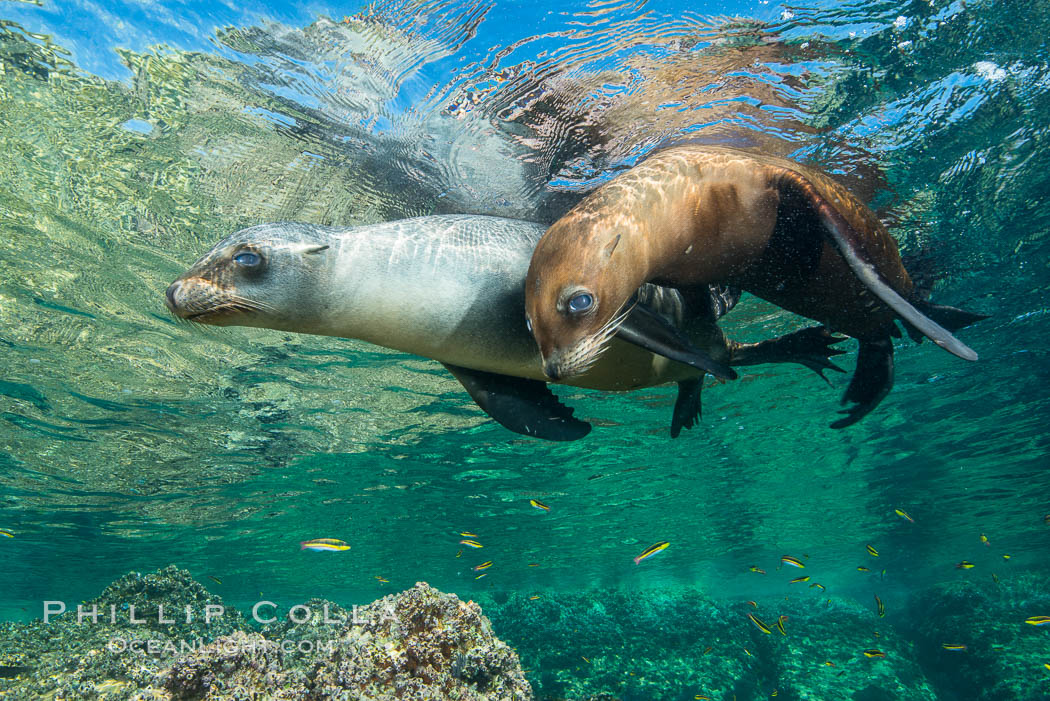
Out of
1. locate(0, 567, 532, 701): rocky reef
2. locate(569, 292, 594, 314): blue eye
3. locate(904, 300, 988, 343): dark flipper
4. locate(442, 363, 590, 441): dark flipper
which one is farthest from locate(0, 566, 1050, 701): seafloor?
locate(904, 300, 988, 343): dark flipper

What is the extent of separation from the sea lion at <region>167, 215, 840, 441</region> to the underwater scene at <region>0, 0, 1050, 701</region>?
0.02m

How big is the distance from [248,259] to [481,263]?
121cm

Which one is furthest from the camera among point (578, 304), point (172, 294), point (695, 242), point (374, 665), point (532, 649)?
point (532, 649)

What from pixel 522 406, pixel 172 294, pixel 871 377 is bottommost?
pixel 871 377

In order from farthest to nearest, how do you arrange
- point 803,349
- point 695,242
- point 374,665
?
1. point 803,349
2. point 374,665
3. point 695,242

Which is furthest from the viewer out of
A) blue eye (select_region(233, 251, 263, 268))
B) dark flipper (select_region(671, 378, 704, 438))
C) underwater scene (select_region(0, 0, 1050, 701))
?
dark flipper (select_region(671, 378, 704, 438))

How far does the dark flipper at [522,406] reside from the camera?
11.0 ft

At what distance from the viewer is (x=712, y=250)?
290 centimetres

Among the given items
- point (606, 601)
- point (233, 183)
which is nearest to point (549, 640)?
point (606, 601)

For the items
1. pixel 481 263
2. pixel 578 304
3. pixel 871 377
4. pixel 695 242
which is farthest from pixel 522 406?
pixel 871 377

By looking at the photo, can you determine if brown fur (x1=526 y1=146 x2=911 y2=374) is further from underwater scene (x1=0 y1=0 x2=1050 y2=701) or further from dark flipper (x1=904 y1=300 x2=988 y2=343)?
dark flipper (x1=904 y1=300 x2=988 y2=343)

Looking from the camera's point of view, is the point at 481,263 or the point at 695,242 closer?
the point at 695,242

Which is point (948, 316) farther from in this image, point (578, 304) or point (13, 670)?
point (13, 670)

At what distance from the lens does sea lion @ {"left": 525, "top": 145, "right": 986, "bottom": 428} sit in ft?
7.75
